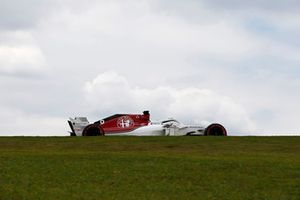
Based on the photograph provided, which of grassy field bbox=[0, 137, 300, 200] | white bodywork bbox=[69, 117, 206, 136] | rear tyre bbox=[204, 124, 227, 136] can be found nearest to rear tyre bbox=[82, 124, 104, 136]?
white bodywork bbox=[69, 117, 206, 136]

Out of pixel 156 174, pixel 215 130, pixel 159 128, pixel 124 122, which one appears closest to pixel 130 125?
pixel 124 122

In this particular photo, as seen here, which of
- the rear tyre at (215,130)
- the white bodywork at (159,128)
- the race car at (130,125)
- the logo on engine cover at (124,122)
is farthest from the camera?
the logo on engine cover at (124,122)

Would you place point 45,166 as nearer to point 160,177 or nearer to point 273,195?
point 160,177

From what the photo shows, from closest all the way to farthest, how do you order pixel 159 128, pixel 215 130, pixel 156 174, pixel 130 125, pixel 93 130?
pixel 156 174, pixel 215 130, pixel 93 130, pixel 159 128, pixel 130 125

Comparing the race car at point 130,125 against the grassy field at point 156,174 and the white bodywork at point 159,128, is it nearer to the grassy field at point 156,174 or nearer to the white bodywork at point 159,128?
the white bodywork at point 159,128

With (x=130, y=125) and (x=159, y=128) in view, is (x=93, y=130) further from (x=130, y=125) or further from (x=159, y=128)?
(x=159, y=128)

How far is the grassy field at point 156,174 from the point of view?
52.9 ft

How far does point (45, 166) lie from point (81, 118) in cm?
2388

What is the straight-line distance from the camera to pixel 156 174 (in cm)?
1859

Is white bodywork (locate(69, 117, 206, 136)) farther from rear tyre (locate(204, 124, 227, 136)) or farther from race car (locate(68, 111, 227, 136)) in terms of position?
rear tyre (locate(204, 124, 227, 136))

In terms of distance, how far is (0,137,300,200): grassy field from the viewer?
16.1 m

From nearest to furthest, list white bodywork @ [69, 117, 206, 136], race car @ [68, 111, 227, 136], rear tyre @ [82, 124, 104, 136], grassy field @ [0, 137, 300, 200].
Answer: grassy field @ [0, 137, 300, 200]
rear tyre @ [82, 124, 104, 136]
white bodywork @ [69, 117, 206, 136]
race car @ [68, 111, 227, 136]

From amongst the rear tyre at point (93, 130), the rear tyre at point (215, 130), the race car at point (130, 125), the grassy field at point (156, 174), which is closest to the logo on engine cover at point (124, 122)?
the race car at point (130, 125)

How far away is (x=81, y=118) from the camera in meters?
43.8
